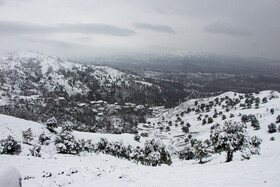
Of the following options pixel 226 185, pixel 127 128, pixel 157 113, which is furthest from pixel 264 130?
pixel 157 113

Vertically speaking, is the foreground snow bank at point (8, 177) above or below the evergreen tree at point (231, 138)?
above

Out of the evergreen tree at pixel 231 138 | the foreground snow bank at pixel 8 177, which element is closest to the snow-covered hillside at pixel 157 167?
the evergreen tree at pixel 231 138

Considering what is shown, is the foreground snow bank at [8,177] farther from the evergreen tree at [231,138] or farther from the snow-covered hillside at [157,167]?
the evergreen tree at [231,138]

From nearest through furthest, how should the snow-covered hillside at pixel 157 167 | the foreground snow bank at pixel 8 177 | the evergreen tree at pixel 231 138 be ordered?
1. the foreground snow bank at pixel 8 177
2. the snow-covered hillside at pixel 157 167
3. the evergreen tree at pixel 231 138

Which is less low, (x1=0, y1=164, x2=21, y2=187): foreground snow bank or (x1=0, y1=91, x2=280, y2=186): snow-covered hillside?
(x1=0, y1=164, x2=21, y2=187): foreground snow bank

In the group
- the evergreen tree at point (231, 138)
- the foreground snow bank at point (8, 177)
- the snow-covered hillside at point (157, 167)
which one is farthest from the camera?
the evergreen tree at point (231, 138)

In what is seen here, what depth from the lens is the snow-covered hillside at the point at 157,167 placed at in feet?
45.4

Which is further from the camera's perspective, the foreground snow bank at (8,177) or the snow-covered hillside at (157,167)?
the snow-covered hillside at (157,167)

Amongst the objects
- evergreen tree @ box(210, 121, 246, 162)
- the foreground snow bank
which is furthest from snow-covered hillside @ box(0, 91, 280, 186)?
the foreground snow bank

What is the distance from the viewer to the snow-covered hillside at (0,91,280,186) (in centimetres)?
1384

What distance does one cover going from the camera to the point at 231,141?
76.2ft

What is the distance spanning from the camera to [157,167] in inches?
928

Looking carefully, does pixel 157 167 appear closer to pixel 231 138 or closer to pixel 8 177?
pixel 231 138

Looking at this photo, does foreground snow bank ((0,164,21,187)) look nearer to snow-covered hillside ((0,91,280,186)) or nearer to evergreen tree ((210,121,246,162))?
snow-covered hillside ((0,91,280,186))
